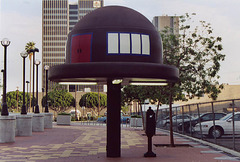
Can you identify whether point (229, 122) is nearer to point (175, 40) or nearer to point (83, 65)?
point (175, 40)

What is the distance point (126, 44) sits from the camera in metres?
13.6

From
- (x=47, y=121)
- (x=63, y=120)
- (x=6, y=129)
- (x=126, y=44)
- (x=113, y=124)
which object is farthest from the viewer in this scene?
(x=63, y=120)

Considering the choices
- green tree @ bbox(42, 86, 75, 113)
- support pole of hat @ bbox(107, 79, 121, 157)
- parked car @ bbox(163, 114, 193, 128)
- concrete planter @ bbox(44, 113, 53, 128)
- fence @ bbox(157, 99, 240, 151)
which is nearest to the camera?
support pole of hat @ bbox(107, 79, 121, 157)

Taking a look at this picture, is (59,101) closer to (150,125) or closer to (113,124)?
(113,124)

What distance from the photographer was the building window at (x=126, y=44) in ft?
44.3

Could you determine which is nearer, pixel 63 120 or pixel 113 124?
pixel 113 124

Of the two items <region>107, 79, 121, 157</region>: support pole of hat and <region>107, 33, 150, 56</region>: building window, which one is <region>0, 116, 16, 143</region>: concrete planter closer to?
<region>107, 79, 121, 157</region>: support pole of hat

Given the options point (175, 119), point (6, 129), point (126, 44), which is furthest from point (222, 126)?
point (175, 119)

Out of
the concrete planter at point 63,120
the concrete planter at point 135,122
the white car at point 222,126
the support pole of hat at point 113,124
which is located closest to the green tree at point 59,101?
the concrete planter at point 63,120

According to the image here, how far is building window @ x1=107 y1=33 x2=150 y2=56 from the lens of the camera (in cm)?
1352

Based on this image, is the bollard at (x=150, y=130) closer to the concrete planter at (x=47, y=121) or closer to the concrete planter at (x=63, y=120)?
the concrete planter at (x=47, y=121)

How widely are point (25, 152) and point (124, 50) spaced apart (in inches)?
255

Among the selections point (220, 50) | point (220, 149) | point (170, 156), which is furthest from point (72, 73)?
point (220, 50)

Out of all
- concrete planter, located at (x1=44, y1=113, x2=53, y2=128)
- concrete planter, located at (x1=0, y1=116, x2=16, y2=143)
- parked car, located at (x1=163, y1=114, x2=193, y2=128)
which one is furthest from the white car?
concrete planter, located at (x1=44, y1=113, x2=53, y2=128)
